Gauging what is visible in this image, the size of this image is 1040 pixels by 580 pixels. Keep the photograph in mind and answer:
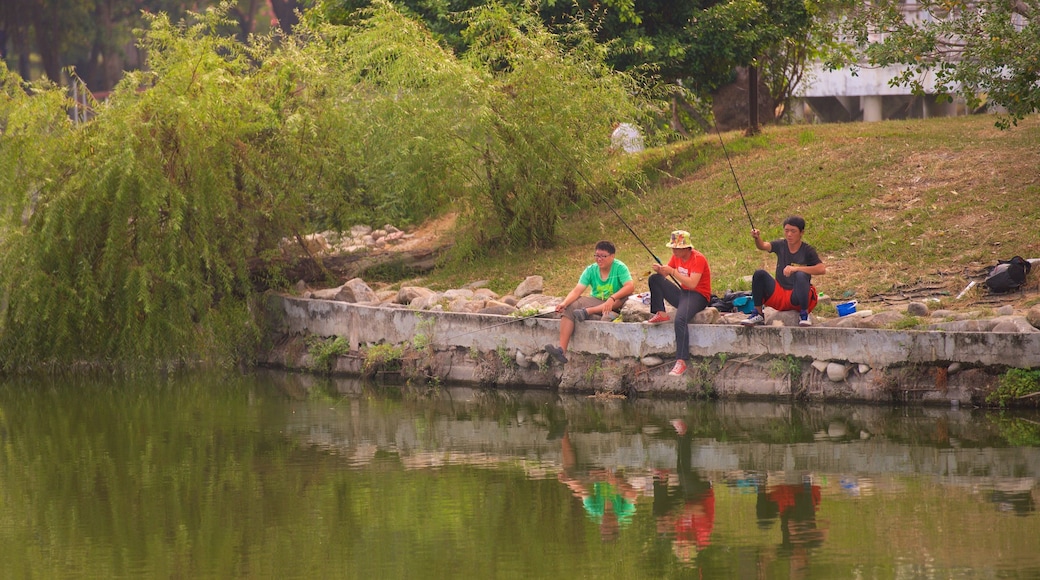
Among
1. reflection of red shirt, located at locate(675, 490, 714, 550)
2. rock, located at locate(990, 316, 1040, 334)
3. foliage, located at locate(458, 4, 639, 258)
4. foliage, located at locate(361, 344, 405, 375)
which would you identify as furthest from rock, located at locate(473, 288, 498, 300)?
reflection of red shirt, located at locate(675, 490, 714, 550)

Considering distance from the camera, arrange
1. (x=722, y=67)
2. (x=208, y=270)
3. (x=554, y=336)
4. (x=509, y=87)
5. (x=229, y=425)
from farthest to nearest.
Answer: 1. (x=722, y=67)
2. (x=509, y=87)
3. (x=208, y=270)
4. (x=554, y=336)
5. (x=229, y=425)

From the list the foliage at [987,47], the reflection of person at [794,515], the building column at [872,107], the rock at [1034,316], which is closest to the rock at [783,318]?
the rock at [1034,316]

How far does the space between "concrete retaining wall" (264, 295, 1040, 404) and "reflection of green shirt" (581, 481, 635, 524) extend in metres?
3.97

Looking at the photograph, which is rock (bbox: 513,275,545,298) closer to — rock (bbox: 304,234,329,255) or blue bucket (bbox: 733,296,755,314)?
blue bucket (bbox: 733,296,755,314)

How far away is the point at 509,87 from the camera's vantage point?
61.9ft

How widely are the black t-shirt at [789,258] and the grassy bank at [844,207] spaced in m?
1.72

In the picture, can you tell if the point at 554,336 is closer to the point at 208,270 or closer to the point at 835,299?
Answer: the point at 835,299

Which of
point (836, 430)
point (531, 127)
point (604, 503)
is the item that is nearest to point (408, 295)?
point (531, 127)

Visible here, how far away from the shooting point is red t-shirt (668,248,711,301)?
13.9m

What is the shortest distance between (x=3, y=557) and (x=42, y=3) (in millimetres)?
45041

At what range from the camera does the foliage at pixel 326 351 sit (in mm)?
17047

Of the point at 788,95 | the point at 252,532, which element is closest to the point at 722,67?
the point at 788,95

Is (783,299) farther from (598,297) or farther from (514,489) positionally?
(514,489)

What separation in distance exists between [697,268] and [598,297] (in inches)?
49.4
